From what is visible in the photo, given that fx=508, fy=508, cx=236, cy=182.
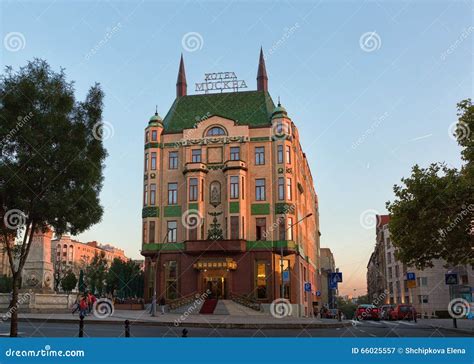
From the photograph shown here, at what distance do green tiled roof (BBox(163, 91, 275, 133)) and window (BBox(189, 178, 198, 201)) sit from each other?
6372 millimetres

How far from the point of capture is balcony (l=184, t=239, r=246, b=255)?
4894 cm

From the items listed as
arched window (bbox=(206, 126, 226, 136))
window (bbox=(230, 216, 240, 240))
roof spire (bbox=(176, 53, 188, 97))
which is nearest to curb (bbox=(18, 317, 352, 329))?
window (bbox=(230, 216, 240, 240))

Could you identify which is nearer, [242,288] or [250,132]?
[242,288]

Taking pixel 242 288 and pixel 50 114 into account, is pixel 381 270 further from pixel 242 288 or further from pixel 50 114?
pixel 50 114

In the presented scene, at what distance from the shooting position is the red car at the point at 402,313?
4672 cm

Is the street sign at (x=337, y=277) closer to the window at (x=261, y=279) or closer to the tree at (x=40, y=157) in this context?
the window at (x=261, y=279)

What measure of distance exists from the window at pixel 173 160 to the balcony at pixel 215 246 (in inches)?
346

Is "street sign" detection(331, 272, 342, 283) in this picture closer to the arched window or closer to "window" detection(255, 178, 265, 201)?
"window" detection(255, 178, 265, 201)

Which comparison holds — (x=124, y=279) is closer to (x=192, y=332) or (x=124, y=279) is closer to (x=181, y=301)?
(x=181, y=301)

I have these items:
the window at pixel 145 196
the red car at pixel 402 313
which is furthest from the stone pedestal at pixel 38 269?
the red car at pixel 402 313
